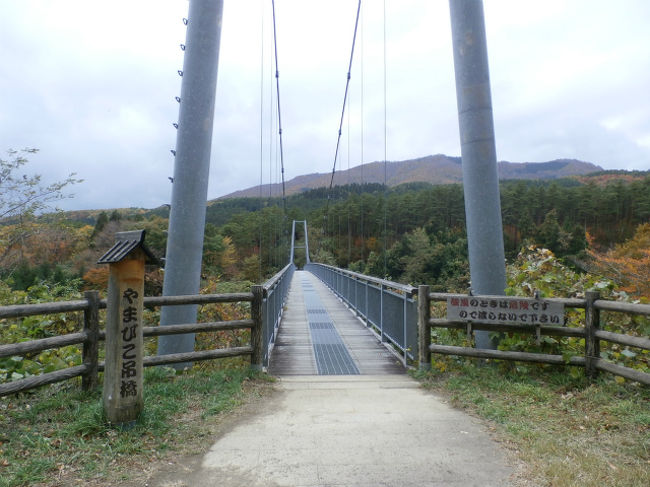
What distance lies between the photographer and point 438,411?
379 centimetres

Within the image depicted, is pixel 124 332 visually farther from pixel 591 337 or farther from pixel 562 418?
pixel 591 337

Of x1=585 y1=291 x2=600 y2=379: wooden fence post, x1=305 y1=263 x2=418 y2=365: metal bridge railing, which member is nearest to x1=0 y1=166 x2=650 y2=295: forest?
x1=305 y1=263 x2=418 y2=365: metal bridge railing

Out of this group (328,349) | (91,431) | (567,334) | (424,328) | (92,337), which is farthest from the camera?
(328,349)

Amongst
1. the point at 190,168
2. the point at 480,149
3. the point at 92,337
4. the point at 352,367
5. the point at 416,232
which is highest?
the point at 416,232

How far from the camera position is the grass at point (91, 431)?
271 centimetres

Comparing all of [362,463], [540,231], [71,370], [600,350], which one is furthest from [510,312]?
Answer: [540,231]

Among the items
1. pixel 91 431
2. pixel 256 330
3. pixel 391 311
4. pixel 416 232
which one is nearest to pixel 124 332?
pixel 91 431

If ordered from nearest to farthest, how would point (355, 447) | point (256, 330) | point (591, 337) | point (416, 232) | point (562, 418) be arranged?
1. point (355, 447)
2. point (562, 418)
3. point (591, 337)
4. point (256, 330)
5. point (416, 232)

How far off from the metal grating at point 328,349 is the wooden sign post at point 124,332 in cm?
238

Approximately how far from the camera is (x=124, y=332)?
10.9 feet

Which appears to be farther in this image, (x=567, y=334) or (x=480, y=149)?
(x=480, y=149)

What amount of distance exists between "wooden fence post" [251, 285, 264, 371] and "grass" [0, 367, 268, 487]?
406mm

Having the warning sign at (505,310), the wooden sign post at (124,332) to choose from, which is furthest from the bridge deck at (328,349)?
the wooden sign post at (124,332)

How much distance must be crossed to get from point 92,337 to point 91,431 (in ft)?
3.47
